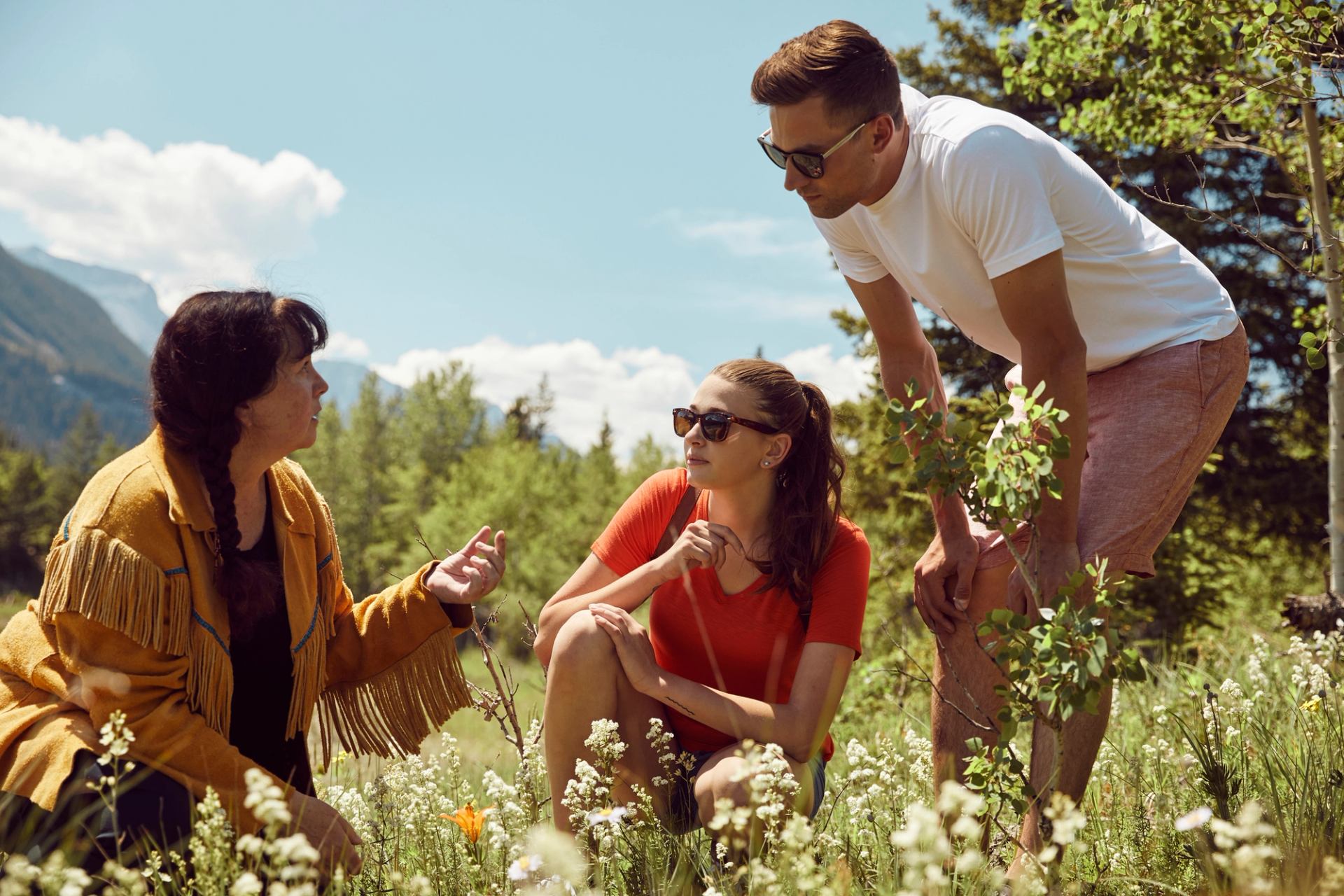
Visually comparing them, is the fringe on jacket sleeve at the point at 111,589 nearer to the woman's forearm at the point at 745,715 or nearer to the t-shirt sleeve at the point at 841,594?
the woman's forearm at the point at 745,715

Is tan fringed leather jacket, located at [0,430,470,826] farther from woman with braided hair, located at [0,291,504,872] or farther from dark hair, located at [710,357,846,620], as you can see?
dark hair, located at [710,357,846,620]

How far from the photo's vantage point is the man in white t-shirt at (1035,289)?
8.32ft

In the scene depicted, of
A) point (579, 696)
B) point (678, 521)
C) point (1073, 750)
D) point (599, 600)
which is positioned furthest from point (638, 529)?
point (1073, 750)

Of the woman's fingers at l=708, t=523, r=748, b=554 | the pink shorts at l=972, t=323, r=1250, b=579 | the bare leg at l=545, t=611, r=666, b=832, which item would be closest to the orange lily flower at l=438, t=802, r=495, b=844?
the bare leg at l=545, t=611, r=666, b=832

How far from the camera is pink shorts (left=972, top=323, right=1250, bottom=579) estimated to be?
8.82ft

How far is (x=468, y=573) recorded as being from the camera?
3.34 metres

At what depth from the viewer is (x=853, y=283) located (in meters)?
3.41

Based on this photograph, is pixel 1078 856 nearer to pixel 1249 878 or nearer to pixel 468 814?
pixel 1249 878

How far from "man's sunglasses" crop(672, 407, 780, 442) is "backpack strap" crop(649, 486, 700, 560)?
26cm

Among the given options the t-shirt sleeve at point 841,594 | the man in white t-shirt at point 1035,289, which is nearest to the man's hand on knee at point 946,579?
the man in white t-shirt at point 1035,289

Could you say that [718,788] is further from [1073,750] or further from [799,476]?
[799,476]

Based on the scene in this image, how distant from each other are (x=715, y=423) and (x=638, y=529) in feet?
1.47

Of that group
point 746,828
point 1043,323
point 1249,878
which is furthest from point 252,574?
point 1249,878

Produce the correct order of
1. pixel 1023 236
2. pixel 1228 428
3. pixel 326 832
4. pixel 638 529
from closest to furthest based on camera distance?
pixel 1023 236 → pixel 326 832 → pixel 638 529 → pixel 1228 428
